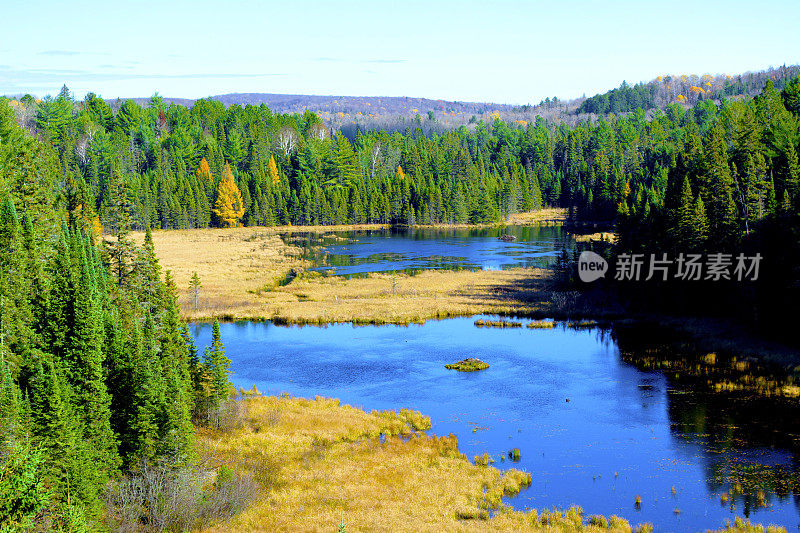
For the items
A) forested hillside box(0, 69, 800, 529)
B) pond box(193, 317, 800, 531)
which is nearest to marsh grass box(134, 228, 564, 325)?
pond box(193, 317, 800, 531)

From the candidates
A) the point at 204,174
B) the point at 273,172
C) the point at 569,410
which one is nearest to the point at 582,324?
the point at 569,410

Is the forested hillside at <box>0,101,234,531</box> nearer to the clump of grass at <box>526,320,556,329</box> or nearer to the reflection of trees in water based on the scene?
the reflection of trees in water

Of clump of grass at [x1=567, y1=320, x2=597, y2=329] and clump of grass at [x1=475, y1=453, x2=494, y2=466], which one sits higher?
clump of grass at [x1=567, y1=320, x2=597, y2=329]

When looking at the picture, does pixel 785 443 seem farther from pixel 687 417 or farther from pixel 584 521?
pixel 584 521

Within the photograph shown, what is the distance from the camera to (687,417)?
1351 inches

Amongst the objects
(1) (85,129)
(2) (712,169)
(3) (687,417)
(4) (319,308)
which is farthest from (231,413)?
(1) (85,129)

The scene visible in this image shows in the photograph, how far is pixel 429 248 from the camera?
107500 millimetres

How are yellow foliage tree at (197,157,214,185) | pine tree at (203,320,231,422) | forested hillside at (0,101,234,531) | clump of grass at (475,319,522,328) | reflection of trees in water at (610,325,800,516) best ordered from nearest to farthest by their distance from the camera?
forested hillside at (0,101,234,531), reflection of trees in water at (610,325,800,516), pine tree at (203,320,231,422), clump of grass at (475,319,522,328), yellow foliage tree at (197,157,214,185)

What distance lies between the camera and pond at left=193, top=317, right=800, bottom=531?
1022 inches

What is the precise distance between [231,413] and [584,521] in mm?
16859

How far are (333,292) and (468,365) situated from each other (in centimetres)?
2928

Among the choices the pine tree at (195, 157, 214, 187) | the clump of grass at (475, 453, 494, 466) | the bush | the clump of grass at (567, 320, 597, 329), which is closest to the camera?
the bush

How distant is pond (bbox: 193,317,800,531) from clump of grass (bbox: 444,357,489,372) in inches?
25.9

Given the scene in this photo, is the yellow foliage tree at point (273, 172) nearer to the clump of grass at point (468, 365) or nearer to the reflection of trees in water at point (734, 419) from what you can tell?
the clump of grass at point (468, 365)
